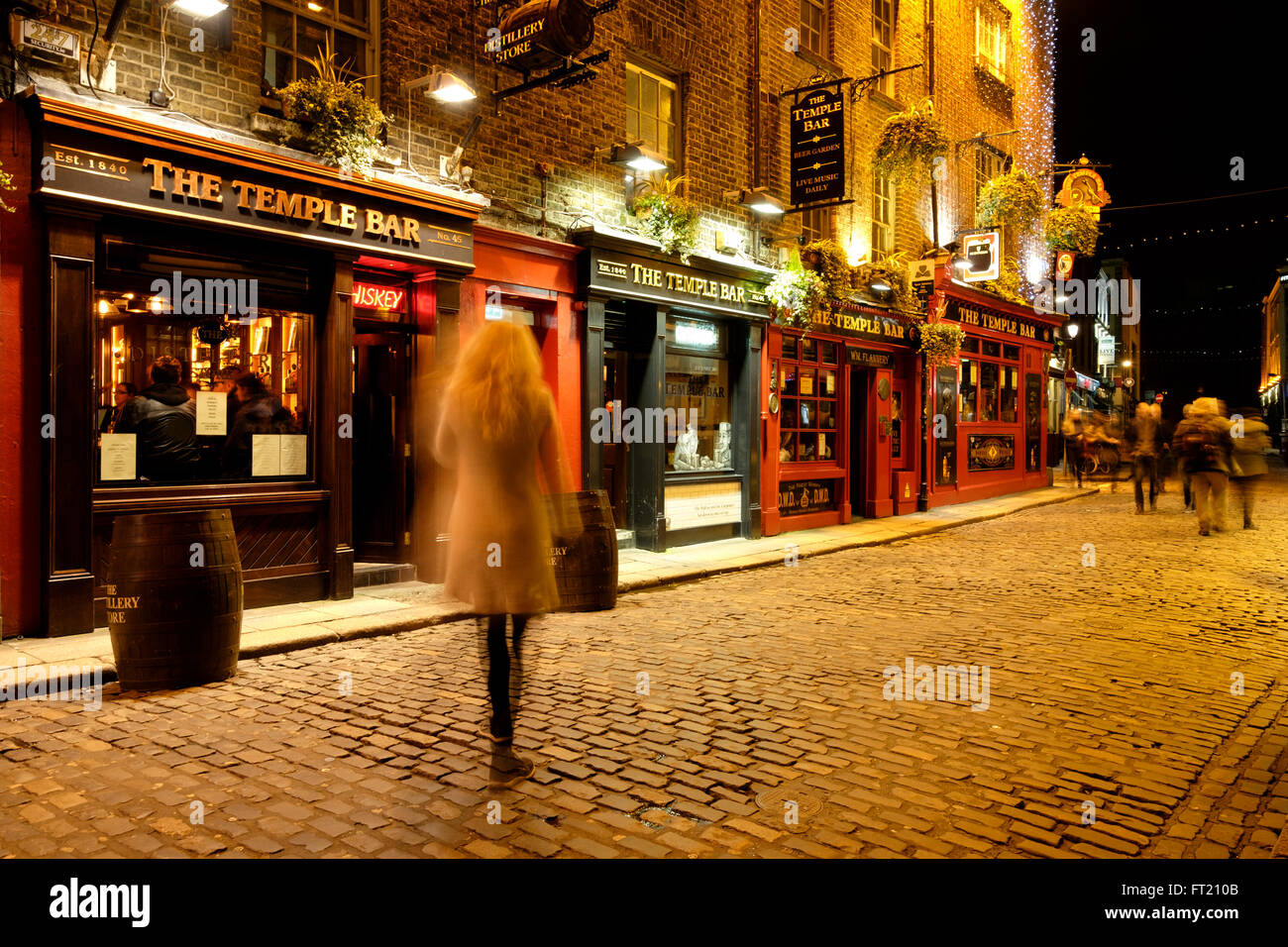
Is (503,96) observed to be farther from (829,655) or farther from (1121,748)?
(1121,748)

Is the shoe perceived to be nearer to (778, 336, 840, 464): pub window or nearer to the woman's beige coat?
the woman's beige coat

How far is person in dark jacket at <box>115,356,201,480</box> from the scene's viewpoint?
7.71m

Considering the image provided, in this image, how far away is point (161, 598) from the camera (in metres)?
5.66

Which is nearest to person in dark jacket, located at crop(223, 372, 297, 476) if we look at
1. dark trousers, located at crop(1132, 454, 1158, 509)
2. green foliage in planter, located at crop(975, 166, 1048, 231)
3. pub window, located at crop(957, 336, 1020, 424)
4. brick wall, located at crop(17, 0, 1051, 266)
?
brick wall, located at crop(17, 0, 1051, 266)

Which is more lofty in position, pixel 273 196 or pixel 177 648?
pixel 273 196

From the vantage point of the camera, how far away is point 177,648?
5.69 metres

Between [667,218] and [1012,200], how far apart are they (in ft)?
37.1

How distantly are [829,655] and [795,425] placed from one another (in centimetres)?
929

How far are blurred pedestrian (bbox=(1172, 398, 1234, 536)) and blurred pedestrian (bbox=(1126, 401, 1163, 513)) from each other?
3.14 meters

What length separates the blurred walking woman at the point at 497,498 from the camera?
4250 millimetres

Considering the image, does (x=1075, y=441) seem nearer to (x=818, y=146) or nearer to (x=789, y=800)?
(x=818, y=146)

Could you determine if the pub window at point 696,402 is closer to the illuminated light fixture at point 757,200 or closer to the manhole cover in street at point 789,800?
the illuminated light fixture at point 757,200
